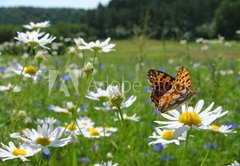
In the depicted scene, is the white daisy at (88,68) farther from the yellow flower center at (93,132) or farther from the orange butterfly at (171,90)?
the yellow flower center at (93,132)

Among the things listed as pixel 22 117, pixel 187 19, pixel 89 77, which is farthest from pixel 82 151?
pixel 187 19

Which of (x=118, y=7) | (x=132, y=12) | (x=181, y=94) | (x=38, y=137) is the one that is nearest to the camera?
(x=181, y=94)

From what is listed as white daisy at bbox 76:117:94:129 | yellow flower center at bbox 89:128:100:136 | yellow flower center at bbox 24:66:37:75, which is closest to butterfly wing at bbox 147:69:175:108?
yellow flower center at bbox 89:128:100:136

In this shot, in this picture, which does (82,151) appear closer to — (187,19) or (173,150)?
(173,150)

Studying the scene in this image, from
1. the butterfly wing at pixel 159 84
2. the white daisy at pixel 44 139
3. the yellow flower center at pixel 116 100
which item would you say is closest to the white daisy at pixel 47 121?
the white daisy at pixel 44 139

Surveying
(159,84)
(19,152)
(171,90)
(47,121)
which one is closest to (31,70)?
(47,121)

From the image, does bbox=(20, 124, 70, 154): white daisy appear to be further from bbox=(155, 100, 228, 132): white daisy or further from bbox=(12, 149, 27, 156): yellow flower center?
bbox=(155, 100, 228, 132): white daisy
